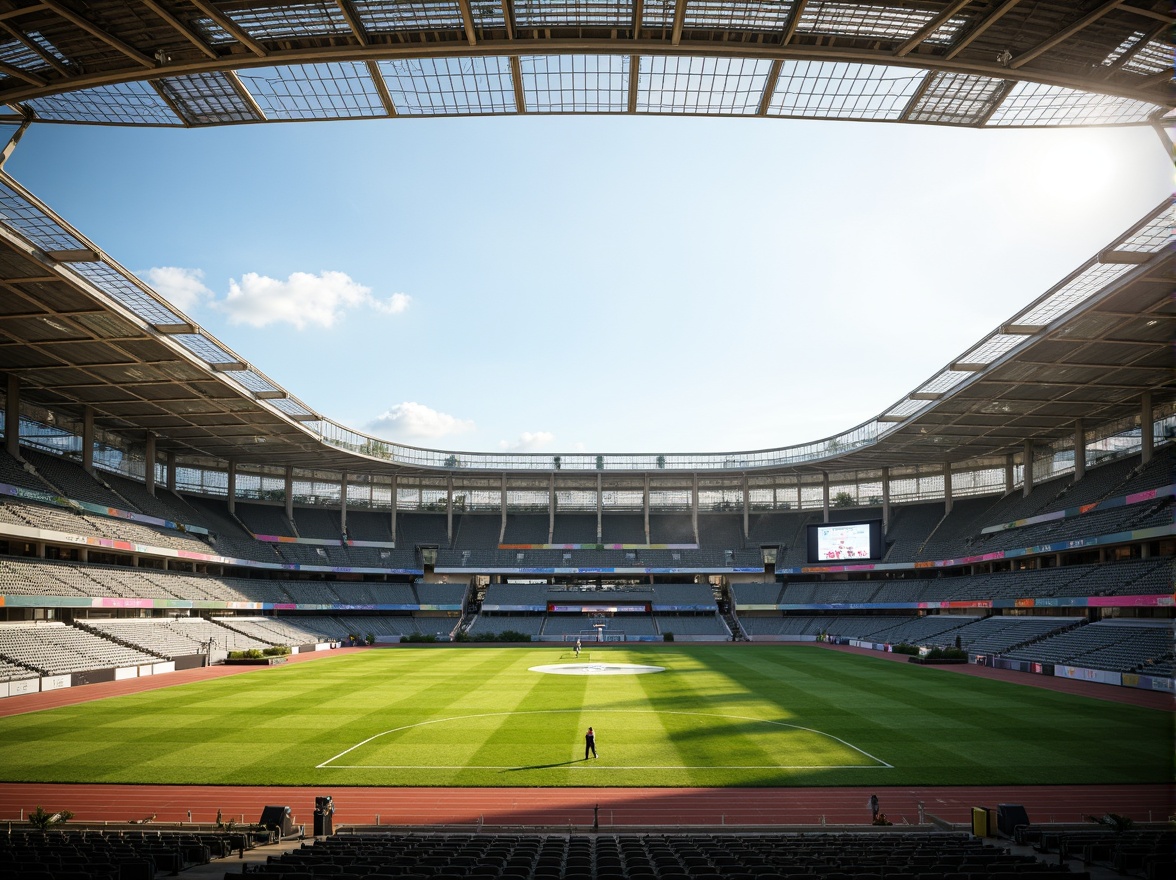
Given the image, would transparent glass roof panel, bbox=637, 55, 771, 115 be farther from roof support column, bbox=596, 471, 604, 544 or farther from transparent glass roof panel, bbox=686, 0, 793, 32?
roof support column, bbox=596, 471, 604, 544

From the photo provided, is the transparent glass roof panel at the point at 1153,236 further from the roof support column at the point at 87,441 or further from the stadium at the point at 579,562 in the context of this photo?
the roof support column at the point at 87,441

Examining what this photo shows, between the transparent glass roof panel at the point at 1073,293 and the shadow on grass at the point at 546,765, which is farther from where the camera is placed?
the transparent glass roof panel at the point at 1073,293

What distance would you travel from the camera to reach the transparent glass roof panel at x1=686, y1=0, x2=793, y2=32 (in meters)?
16.4

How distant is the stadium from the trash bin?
106 mm

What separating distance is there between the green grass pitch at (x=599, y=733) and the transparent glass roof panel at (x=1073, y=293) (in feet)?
62.1

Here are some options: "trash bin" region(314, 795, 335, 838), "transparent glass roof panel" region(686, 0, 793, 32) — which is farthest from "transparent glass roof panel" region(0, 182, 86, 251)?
"transparent glass roof panel" region(686, 0, 793, 32)

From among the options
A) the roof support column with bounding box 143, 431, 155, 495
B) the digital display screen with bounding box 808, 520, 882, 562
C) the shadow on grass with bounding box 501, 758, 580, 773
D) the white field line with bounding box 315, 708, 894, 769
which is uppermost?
the roof support column with bounding box 143, 431, 155, 495

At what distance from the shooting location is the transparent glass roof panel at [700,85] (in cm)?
1923

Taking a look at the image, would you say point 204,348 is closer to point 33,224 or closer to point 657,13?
point 33,224

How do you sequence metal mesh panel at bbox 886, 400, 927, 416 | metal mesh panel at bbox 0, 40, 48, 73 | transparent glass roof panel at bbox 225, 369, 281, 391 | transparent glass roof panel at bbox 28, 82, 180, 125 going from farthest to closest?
metal mesh panel at bbox 886, 400, 927, 416 < transparent glass roof panel at bbox 225, 369, 281, 391 < transparent glass roof panel at bbox 28, 82, 180, 125 < metal mesh panel at bbox 0, 40, 48, 73

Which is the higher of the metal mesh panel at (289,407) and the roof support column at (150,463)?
the metal mesh panel at (289,407)

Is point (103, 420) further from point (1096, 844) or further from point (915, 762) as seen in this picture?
point (1096, 844)

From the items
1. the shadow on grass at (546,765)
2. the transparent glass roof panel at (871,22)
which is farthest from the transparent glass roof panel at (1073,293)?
the shadow on grass at (546,765)

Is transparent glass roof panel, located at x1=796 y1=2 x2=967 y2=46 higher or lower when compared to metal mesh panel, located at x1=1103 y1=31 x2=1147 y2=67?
higher
